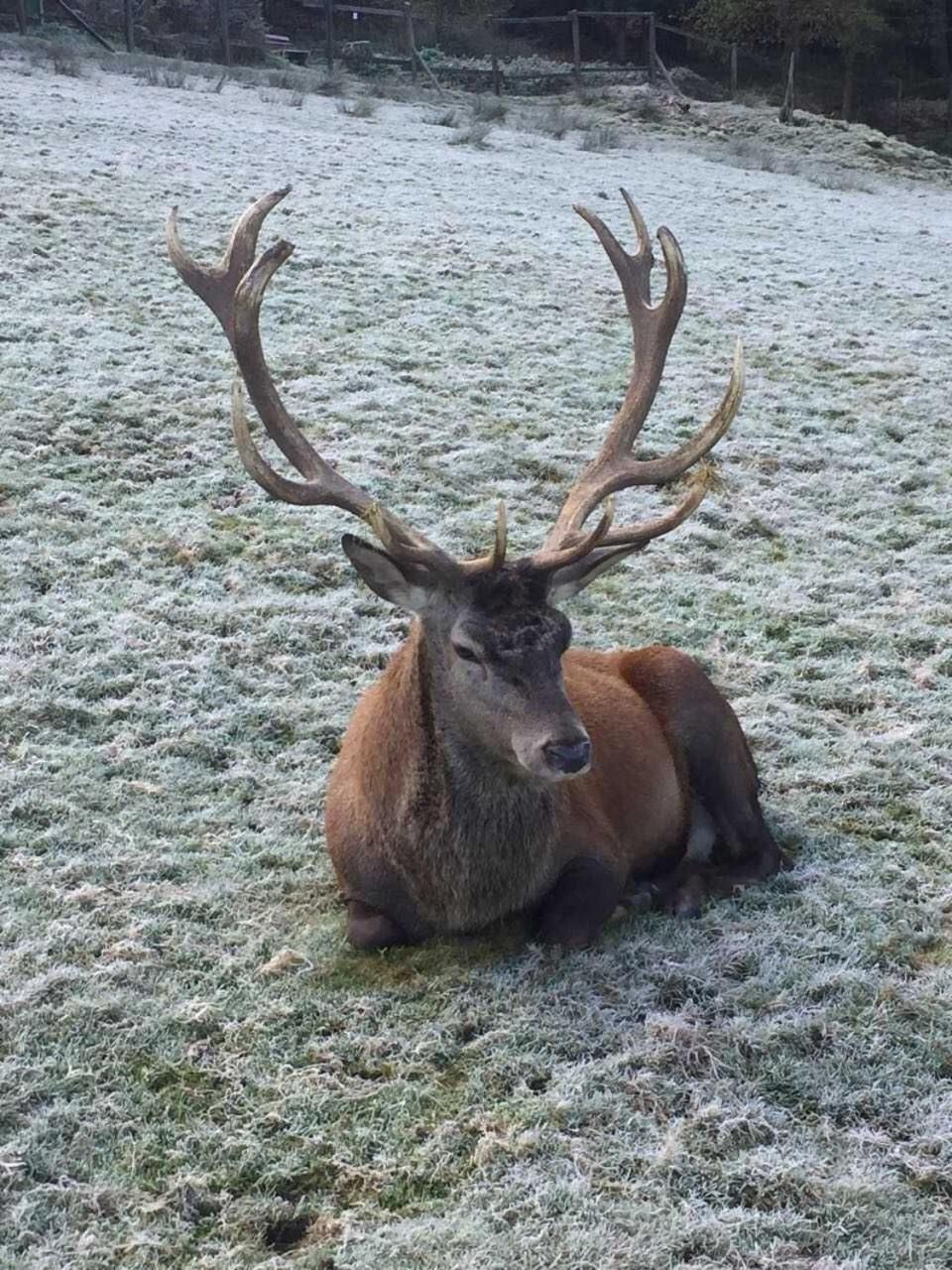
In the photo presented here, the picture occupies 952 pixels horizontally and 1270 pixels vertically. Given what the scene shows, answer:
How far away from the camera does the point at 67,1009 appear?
4.29 m

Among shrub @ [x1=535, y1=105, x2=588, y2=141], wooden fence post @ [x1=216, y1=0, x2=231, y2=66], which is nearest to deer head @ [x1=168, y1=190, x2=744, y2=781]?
shrub @ [x1=535, y1=105, x2=588, y2=141]

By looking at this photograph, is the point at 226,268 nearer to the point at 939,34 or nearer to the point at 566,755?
the point at 566,755

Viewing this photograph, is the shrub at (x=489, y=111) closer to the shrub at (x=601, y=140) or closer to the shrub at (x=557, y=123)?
the shrub at (x=557, y=123)

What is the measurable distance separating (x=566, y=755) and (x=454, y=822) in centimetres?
63

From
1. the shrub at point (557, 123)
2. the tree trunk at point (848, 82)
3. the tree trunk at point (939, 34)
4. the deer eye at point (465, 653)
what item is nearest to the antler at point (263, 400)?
the deer eye at point (465, 653)

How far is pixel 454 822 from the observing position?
468 centimetres

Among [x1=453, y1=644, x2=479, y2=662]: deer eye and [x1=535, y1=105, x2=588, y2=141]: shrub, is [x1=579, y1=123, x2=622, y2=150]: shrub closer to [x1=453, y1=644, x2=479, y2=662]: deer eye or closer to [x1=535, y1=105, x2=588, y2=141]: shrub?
[x1=535, y1=105, x2=588, y2=141]: shrub

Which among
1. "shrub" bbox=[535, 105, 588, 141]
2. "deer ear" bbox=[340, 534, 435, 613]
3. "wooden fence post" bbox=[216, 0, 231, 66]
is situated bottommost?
"deer ear" bbox=[340, 534, 435, 613]

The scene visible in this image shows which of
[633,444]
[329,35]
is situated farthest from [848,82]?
[633,444]

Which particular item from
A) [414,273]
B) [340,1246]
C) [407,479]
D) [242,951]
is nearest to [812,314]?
[414,273]

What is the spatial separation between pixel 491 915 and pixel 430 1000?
43 cm

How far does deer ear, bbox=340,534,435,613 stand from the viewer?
4.52 m

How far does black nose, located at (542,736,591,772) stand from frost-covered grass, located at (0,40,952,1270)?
0.79 metres

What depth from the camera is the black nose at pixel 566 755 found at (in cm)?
423
